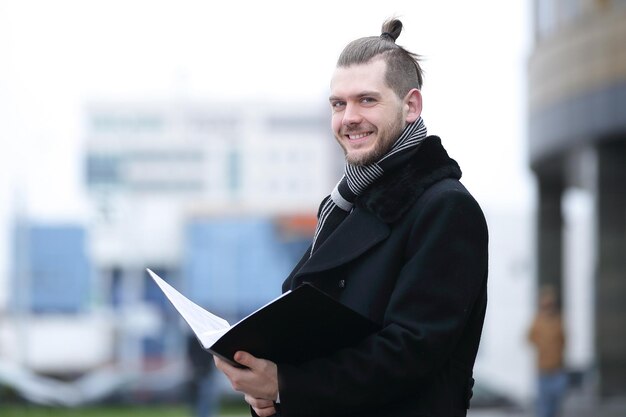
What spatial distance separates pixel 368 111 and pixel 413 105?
0.12m

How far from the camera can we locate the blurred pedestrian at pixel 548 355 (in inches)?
587

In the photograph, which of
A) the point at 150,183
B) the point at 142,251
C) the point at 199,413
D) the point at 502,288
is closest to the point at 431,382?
the point at 199,413

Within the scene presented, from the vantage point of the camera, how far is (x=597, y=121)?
79.6ft

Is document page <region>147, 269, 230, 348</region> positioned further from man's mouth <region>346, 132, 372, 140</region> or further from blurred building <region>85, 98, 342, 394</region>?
blurred building <region>85, 98, 342, 394</region>

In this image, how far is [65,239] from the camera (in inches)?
2987

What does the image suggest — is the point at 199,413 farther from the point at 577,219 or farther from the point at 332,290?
the point at 577,219

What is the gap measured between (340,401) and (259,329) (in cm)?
23

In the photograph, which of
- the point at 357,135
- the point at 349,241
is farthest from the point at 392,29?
the point at 349,241

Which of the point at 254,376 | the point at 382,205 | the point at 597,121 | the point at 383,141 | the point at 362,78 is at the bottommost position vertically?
the point at 254,376

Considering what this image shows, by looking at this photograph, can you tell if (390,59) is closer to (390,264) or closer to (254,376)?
(390,264)

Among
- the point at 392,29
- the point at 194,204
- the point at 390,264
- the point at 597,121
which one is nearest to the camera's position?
the point at 390,264

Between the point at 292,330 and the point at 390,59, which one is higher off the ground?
the point at 390,59

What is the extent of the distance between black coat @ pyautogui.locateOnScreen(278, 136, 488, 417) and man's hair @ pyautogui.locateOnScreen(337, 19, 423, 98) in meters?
0.15

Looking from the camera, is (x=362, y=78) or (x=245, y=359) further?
(x=362, y=78)
